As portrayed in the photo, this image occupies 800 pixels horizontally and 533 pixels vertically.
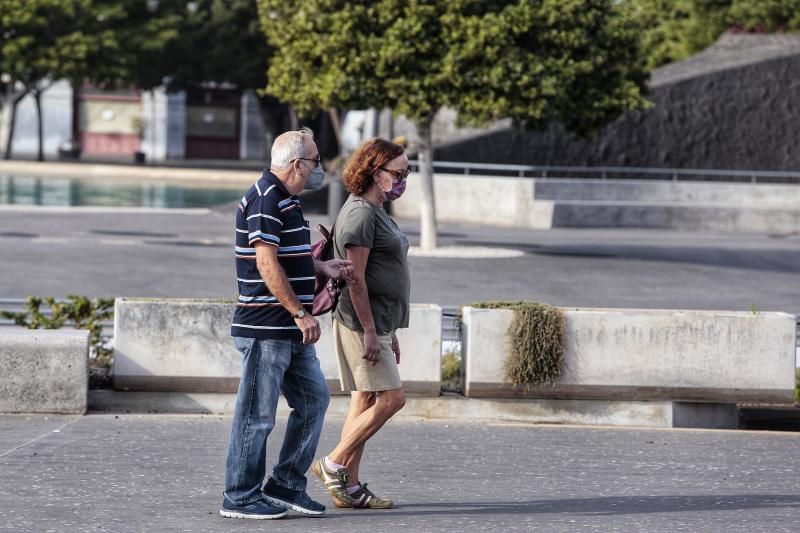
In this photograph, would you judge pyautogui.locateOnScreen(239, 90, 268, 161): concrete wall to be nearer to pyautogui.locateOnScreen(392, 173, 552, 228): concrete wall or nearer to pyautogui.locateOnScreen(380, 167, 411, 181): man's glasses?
pyautogui.locateOnScreen(392, 173, 552, 228): concrete wall

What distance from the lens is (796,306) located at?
1706cm

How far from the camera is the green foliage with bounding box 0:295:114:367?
10602 millimetres

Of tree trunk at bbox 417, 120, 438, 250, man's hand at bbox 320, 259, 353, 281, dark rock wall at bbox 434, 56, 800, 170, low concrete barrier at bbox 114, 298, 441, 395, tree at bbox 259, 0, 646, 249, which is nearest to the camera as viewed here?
man's hand at bbox 320, 259, 353, 281

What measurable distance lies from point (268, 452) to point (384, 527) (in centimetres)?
206

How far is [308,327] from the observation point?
655cm

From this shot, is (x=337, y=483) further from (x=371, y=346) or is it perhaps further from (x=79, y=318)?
(x=79, y=318)

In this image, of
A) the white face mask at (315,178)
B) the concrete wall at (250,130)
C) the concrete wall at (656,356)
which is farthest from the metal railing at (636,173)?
the concrete wall at (250,130)

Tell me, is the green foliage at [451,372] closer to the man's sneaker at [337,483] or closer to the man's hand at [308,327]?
the man's sneaker at [337,483]

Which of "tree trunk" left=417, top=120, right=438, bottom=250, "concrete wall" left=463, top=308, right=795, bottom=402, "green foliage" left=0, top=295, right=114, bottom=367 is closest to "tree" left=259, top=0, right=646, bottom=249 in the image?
"tree trunk" left=417, top=120, right=438, bottom=250

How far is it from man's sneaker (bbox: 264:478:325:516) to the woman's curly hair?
1.48 metres

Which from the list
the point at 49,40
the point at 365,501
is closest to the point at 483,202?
the point at 365,501

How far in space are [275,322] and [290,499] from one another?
0.91 meters

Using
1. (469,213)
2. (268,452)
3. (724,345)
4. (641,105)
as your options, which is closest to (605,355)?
(724,345)

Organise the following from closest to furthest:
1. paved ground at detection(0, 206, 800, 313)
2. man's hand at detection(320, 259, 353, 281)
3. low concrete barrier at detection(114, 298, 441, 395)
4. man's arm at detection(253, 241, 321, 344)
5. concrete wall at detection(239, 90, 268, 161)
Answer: man's arm at detection(253, 241, 321, 344) < man's hand at detection(320, 259, 353, 281) < low concrete barrier at detection(114, 298, 441, 395) < paved ground at detection(0, 206, 800, 313) < concrete wall at detection(239, 90, 268, 161)
